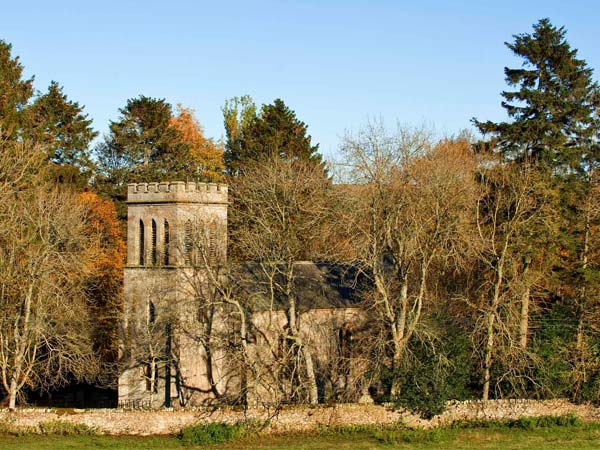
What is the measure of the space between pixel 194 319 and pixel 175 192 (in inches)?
214

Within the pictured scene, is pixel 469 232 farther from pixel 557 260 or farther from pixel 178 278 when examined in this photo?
pixel 178 278

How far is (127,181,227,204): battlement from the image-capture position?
35.2 m

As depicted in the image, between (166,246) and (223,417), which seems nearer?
(223,417)

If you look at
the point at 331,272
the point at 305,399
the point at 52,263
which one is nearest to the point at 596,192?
the point at 331,272

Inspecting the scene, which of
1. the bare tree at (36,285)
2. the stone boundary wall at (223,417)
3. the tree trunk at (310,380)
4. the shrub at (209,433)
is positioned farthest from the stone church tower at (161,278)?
the tree trunk at (310,380)

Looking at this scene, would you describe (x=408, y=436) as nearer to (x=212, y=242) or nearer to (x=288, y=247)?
(x=288, y=247)

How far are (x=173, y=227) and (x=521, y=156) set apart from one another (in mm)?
15481

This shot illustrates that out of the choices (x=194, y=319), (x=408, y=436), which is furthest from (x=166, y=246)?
(x=408, y=436)

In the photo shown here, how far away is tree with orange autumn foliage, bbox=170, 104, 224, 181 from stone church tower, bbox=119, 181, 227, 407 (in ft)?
71.0

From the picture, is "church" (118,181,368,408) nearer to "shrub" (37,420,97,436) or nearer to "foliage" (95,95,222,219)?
"shrub" (37,420,97,436)

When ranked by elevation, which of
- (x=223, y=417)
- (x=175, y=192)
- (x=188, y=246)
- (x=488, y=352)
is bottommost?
(x=223, y=417)

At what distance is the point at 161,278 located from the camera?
35.4 m

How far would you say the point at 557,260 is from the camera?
35531mm

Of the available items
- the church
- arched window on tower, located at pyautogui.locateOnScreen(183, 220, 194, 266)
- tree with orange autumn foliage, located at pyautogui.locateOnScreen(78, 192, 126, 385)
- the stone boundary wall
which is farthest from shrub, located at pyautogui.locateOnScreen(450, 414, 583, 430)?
tree with orange autumn foliage, located at pyautogui.locateOnScreen(78, 192, 126, 385)
